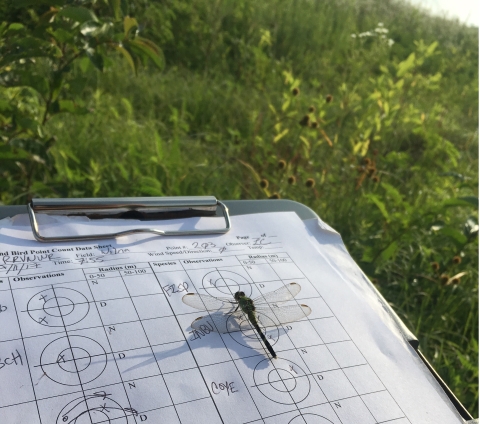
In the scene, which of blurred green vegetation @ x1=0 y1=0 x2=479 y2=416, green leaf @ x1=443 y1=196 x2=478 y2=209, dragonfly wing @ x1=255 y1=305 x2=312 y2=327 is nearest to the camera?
dragonfly wing @ x1=255 y1=305 x2=312 y2=327

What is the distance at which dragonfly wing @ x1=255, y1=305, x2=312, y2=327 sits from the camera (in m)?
0.86

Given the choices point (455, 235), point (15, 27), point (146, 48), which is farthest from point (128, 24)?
point (455, 235)

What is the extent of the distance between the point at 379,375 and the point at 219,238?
0.38 meters

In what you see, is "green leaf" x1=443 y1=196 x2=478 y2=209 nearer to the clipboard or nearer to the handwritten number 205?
the clipboard

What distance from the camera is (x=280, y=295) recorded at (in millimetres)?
920

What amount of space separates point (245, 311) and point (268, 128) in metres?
1.75

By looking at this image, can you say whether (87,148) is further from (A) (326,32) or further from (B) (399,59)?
(B) (399,59)

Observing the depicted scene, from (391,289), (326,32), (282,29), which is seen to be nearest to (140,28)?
(391,289)

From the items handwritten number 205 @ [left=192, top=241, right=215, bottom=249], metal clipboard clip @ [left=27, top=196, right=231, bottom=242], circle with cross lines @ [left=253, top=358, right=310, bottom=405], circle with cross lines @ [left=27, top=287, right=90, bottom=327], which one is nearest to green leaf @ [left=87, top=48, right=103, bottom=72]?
metal clipboard clip @ [left=27, top=196, right=231, bottom=242]

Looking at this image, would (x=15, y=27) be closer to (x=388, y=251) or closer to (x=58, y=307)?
(x=58, y=307)

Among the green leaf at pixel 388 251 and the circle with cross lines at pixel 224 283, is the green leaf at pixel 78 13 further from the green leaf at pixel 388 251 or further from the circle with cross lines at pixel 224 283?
the green leaf at pixel 388 251

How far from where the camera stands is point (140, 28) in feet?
5.09

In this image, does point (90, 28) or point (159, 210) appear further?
point (90, 28)

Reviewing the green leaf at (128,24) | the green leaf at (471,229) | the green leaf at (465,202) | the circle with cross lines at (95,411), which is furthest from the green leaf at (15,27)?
the green leaf at (471,229)
